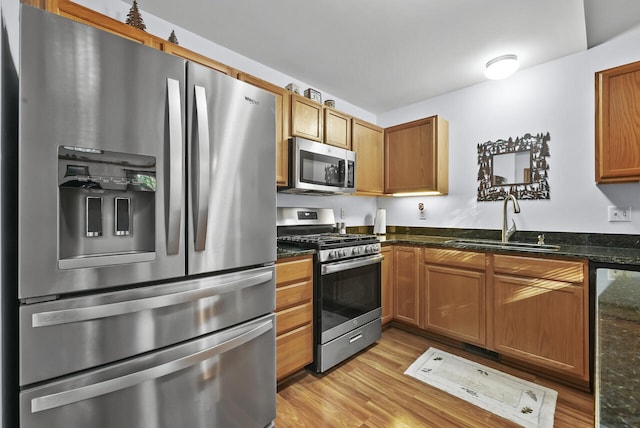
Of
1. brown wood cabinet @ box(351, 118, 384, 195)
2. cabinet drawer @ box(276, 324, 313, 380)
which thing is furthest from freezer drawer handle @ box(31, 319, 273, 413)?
brown wood cabinet @ box(351, 118, 384, 195)

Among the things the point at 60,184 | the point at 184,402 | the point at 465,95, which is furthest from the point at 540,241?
the point at 60,184

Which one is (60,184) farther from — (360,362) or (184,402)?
(360,362)

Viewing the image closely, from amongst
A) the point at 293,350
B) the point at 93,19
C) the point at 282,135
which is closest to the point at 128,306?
the point at 293,350

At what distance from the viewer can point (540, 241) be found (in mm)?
2420

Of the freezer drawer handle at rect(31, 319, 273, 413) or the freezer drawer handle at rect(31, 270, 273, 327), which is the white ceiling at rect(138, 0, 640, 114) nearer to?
the freezer drawer handle at rect(31, 270, 273, 327)

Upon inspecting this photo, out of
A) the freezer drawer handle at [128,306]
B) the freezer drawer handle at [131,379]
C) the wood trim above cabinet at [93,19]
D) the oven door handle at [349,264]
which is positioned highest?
the wood trim above cabinet at [93,19]

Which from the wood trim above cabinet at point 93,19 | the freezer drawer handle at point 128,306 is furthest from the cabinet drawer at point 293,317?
the wood trim above cabinet at point 93,19

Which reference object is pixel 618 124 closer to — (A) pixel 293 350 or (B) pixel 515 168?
(B) pixel 515 168

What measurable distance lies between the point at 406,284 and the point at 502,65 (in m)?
2.07

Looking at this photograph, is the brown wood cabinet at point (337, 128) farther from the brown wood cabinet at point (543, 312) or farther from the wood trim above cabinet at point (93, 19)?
the brown wood cabinet at point (543, 312)

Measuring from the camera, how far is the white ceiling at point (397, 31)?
180 cm

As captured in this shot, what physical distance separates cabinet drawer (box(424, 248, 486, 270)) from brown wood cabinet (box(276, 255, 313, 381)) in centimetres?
121

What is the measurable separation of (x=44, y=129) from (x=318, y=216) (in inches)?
86.2

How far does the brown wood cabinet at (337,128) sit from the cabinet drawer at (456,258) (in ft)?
4.23
